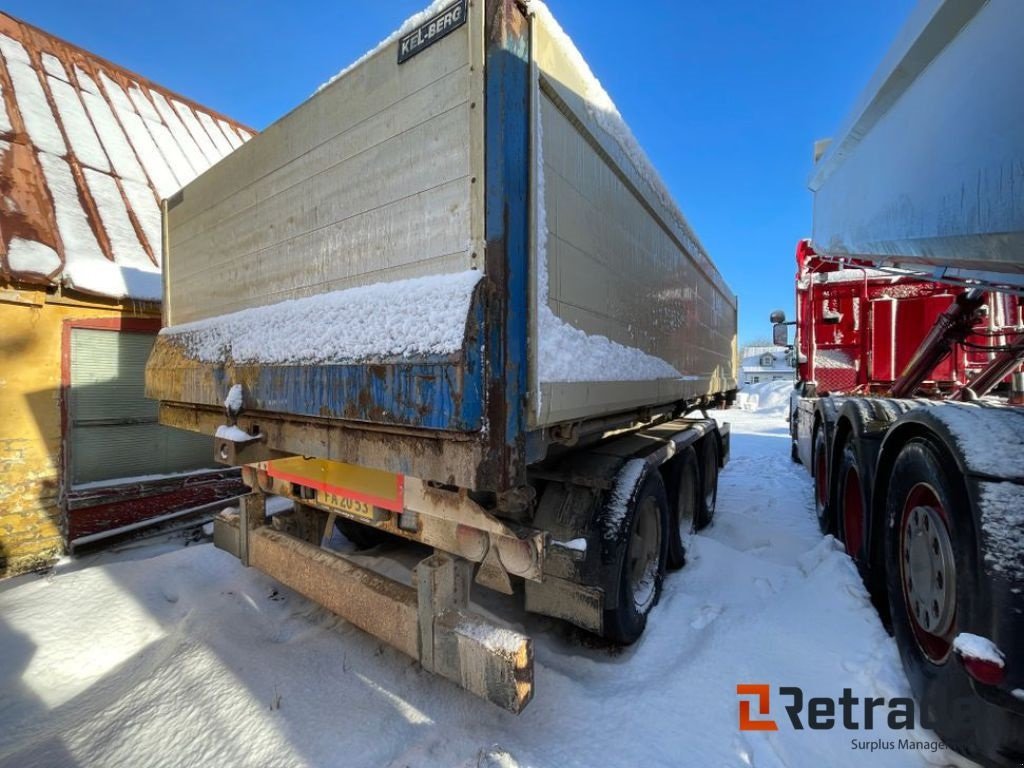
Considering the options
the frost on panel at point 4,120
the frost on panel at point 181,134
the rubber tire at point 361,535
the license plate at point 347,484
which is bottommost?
the rubber tire at point 361,535

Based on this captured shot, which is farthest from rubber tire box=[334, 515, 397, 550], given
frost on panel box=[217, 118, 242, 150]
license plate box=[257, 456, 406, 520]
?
frost on panel box=[217, 118, 242, 150]

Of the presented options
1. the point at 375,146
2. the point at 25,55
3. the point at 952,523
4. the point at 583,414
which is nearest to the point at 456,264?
the point at 375,146

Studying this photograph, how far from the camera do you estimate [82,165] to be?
557 centimetres

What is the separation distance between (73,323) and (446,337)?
5.21 m

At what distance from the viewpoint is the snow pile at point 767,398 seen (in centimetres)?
2569

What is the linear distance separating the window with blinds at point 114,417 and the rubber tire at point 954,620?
21.9ft

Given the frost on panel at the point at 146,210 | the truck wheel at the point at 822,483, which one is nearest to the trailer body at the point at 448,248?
the truck wheel at the point at 822,483

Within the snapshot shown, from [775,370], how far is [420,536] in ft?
161

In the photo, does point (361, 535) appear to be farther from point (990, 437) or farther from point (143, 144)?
point (143, 144)

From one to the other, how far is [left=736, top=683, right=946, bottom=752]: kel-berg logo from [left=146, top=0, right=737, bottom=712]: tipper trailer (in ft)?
2.29

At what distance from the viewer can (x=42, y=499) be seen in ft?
14.9

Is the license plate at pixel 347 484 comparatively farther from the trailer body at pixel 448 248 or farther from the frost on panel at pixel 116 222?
the frost on panel at pixel 116 222

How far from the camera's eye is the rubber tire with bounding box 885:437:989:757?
1783mm

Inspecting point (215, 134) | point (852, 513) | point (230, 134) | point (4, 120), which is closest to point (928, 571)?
point (852, 513)
